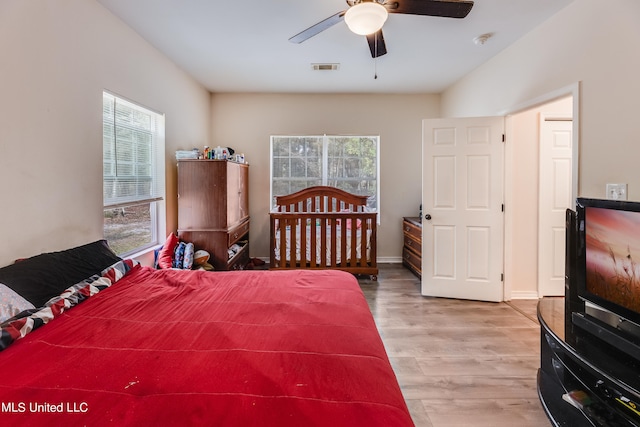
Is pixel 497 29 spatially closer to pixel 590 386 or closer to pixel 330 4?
pixel 330 4

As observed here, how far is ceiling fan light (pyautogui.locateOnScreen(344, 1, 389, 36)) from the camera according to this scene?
1.61 metres

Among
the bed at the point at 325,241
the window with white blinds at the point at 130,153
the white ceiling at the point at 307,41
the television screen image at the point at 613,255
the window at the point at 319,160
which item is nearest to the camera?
the television screen image at the point at 613,255

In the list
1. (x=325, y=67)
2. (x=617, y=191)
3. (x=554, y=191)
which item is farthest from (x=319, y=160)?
(x=617, y=191)

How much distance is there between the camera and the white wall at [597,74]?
70.3 inches

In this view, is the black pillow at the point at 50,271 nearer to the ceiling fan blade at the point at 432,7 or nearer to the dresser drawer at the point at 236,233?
the dresser drawer at the point at 236,233

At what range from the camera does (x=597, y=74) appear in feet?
6.52

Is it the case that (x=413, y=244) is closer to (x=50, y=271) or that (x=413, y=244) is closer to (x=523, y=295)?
(x=523, y=295)

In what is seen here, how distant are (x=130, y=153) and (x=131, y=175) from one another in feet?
0.64

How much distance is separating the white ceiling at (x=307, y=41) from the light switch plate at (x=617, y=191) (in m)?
1.40

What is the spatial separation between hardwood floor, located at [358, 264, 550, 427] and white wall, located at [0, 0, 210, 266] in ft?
7.64

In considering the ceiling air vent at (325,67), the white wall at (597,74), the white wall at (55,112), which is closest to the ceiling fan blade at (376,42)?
the ceiling air vent at (325,67)

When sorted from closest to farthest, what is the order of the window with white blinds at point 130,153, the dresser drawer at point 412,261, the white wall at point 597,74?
the white wall at point 597,74
the window with white blinds at point 130,153
the dresser drawer at point 412,261

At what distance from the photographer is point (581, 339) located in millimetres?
1455

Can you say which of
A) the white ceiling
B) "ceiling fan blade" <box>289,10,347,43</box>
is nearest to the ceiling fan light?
"ceiling fan blade" <box>289,10,347,43</box>
